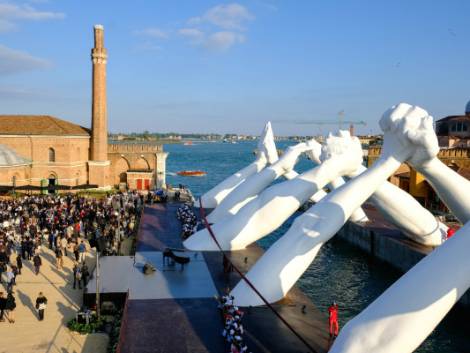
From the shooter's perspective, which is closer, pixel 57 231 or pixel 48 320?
pixel 48 320

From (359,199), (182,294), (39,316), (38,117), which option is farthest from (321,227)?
(38,117)

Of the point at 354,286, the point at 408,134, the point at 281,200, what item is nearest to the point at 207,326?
the point at 281,200

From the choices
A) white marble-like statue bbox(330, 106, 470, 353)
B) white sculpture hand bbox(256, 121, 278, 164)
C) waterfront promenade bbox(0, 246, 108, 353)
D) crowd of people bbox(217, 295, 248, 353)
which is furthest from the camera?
white sculpture hand bbox(256, 121, 278, 164)

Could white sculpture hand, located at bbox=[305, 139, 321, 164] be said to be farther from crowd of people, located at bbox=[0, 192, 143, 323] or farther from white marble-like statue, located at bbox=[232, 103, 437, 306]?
white marble-like statue, located at bbox=[232, 103, 437, 306]

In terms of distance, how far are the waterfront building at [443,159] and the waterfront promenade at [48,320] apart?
1925cm

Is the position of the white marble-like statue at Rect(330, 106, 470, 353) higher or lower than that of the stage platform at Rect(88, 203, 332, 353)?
higher

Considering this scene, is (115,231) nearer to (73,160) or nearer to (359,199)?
(359,199)

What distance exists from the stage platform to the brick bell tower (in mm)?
26799

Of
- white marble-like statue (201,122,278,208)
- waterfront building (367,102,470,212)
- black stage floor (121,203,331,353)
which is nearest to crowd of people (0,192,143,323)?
black stage floor (121,203,331,353)

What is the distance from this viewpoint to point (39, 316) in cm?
1523

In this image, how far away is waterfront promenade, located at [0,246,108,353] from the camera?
44.0 ft

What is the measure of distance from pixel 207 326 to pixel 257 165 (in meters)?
18.3

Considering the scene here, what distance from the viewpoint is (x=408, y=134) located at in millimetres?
13461

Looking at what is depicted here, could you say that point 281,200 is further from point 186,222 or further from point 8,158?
point 8,158
